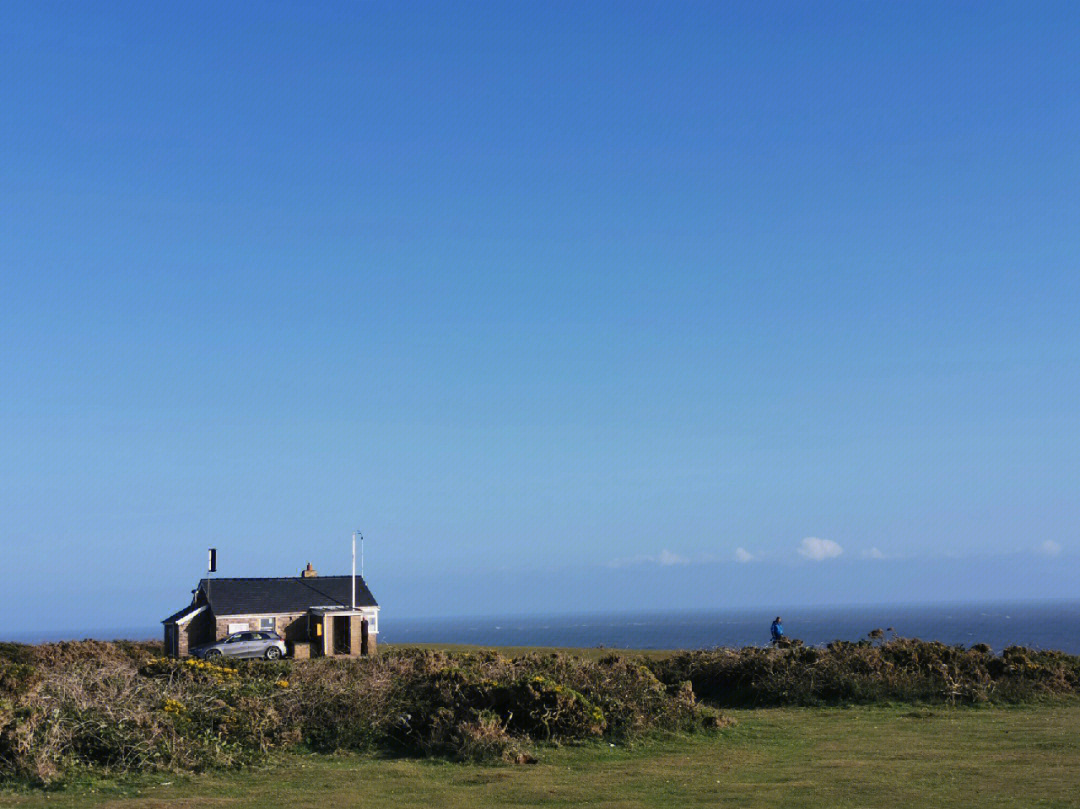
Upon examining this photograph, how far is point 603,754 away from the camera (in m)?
21.3

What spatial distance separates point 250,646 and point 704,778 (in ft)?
134

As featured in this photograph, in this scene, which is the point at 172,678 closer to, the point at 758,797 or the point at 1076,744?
the point at 758,797

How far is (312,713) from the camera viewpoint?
22.5m

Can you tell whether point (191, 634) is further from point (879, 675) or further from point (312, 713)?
point (879, 675)

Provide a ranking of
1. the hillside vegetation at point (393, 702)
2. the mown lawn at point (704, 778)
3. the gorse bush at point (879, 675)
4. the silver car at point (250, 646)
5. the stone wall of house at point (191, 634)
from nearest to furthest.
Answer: the mown lawn at point (704, 778)
the hillside vegetation at point (393, 702)
the gorse bush at point (879, 675)
the silver car at point (250, 646)
the stone wall of house at point (191, 634)

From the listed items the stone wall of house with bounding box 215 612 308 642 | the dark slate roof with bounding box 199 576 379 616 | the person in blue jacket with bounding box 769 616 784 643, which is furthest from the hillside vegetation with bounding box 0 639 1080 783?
the dark slate roof with bounding box 199 576 379 616

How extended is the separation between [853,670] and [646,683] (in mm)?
8863

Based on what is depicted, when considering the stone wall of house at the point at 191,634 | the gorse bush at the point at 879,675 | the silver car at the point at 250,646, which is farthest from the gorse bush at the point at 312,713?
the stone wall of house at the point at 191,634

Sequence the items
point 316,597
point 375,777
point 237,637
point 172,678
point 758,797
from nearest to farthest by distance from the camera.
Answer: point 758,797 → point 375,777 → point 172,678 → point 237,637 → point 316,597

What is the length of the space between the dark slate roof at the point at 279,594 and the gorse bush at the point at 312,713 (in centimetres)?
3334

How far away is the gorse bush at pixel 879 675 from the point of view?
1147 inches

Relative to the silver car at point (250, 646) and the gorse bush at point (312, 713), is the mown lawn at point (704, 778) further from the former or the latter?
the silver car at point (250, 646)

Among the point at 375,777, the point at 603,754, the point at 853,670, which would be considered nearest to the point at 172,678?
the point at 375,777

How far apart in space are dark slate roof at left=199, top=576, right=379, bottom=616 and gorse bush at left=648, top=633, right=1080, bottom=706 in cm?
3260
